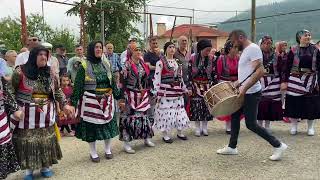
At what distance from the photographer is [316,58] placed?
7.34 metres

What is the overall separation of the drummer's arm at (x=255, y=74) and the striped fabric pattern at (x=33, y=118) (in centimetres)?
259

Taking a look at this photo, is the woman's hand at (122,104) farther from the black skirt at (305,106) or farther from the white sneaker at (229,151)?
the black skirt at (305,106)

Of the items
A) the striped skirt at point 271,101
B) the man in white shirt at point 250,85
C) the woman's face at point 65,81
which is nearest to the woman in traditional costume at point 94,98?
the man in white shirt at point 250,85

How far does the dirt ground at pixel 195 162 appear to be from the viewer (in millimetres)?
5547

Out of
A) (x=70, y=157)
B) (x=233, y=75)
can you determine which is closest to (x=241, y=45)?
(x=233, y=75)

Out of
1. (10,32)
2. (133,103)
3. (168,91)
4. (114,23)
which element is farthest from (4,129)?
(10,32)

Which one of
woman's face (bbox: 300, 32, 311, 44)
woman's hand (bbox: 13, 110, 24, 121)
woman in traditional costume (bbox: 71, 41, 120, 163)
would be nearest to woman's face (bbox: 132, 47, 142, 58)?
woman in traditional costume (bbox: 71, 41, 120, 163)

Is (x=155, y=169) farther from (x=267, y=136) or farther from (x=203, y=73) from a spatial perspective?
(x=203, y=73)

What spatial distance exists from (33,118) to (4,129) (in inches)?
16.0

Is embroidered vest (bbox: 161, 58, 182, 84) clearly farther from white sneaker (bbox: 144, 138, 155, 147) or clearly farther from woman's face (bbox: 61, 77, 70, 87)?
woman's face (bbox: 61, 77, 70, 87)

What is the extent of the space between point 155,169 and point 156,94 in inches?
74.1

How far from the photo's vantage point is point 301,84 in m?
7.54

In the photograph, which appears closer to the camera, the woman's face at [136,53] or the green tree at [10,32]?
the woman's face at [136,53]

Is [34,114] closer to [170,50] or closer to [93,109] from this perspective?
[93,109]
